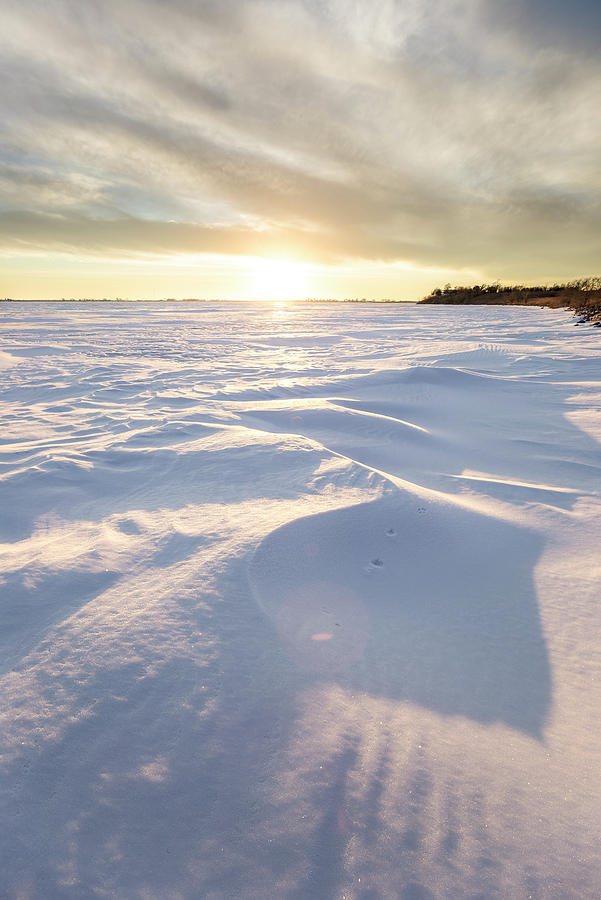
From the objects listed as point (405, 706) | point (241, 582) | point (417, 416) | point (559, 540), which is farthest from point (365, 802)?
point (417, 416)

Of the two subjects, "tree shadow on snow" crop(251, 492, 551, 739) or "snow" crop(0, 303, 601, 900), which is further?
"tree shadow on snow" crop(251, 492, 551, 739)

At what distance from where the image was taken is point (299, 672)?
1.26 metres

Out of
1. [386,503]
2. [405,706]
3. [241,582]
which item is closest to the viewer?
[405,706]

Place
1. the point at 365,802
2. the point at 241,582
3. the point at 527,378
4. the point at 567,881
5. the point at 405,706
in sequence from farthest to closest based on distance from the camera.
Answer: the point at 527,378 < the point at 241,582 < the point at 405,706 < the point at 365,802 < the point at 567,881

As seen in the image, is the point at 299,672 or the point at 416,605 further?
the point at 416,605

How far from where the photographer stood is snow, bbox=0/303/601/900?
850 mm

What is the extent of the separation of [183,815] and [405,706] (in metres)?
0.66

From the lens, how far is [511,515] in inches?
83.9

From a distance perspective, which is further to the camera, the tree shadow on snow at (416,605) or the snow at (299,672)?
the tree shadow on snow at (416,605)

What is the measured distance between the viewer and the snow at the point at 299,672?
85 cm

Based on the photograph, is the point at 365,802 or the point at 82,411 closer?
the point at 365,802

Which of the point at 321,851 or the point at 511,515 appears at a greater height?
the point at 511,515

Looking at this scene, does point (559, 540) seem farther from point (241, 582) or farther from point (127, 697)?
point (127, 697)

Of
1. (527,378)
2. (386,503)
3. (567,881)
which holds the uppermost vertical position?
(527,378)
